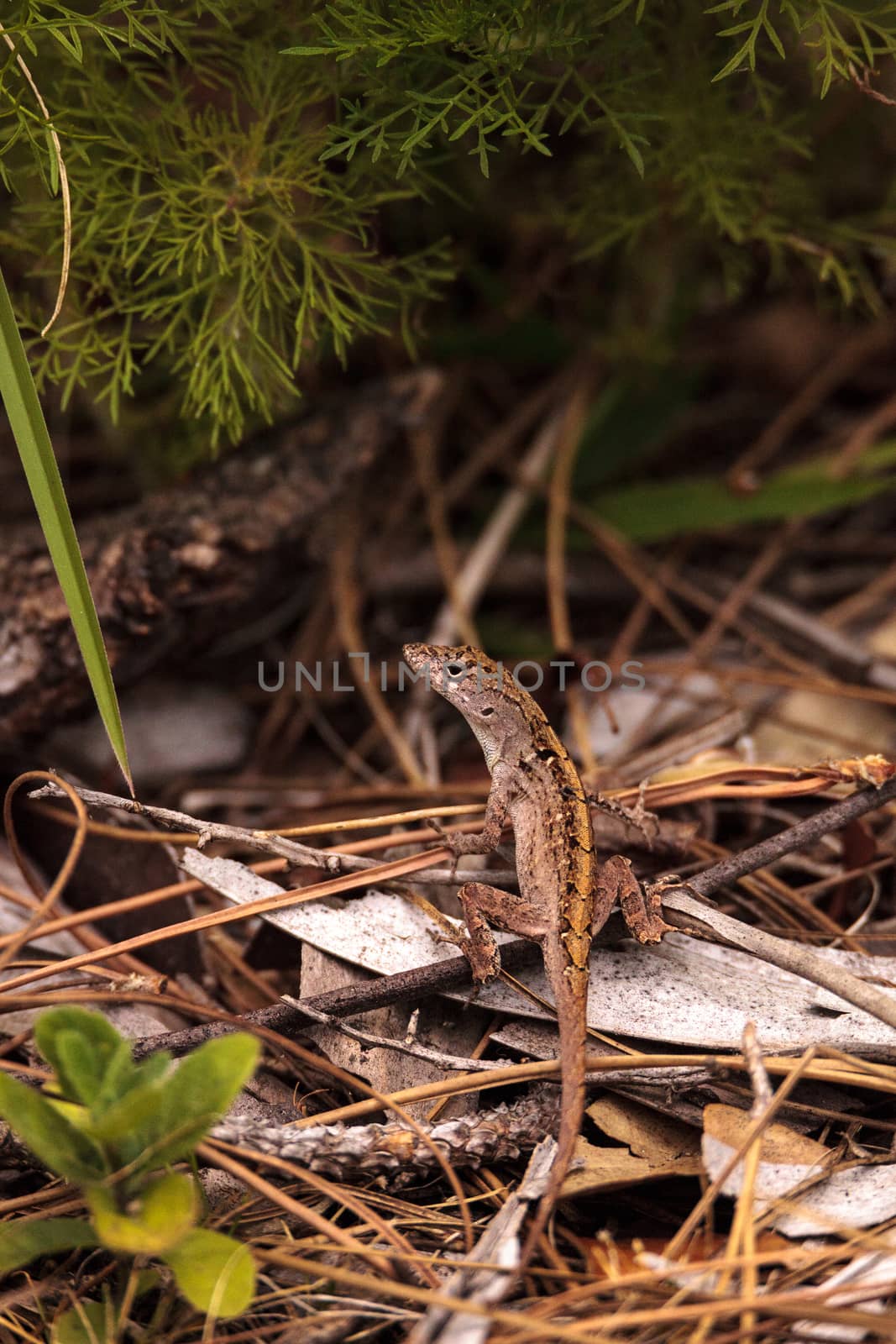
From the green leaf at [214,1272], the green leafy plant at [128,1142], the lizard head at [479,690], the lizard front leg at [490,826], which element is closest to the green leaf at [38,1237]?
the green leafy plant at [128,1142]

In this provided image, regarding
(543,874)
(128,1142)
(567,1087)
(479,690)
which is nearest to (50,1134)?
(128,1142)

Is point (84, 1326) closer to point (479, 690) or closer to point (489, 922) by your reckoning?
point (489, 922)

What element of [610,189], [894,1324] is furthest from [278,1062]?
[610,189]

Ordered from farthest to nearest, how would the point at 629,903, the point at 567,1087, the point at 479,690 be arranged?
1. the point at 479,690
2. the point at 629,903
3. the point at 567,1087

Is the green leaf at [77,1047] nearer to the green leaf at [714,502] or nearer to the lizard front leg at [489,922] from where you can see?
the lizard front leg at [489,922]

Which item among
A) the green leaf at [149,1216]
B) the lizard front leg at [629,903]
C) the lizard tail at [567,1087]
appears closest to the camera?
the green leaf at [149,1216]

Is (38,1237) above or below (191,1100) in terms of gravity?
below
